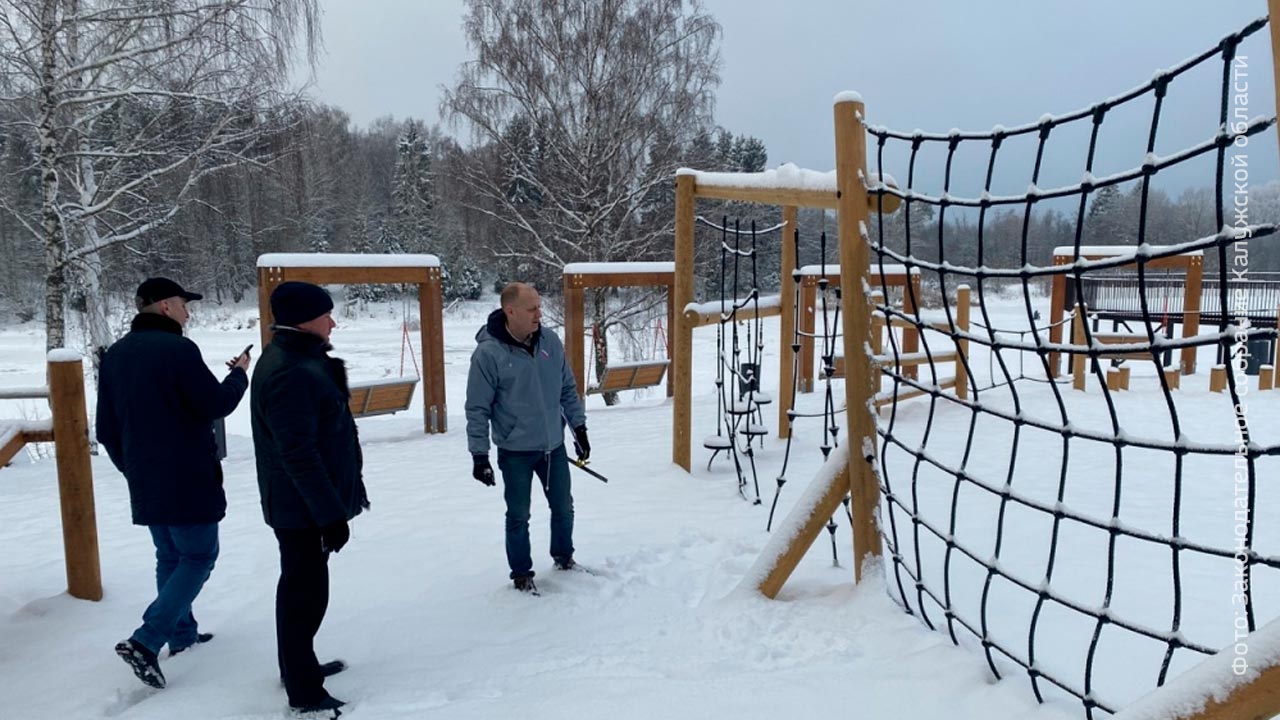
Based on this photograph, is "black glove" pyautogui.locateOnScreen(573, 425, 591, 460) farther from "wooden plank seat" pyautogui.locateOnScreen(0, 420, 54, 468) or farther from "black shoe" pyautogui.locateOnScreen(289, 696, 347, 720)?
"wooden plank seat" pyautogui.locateOnScreen(0, 420, 54, 468)

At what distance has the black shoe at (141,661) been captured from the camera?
255cm

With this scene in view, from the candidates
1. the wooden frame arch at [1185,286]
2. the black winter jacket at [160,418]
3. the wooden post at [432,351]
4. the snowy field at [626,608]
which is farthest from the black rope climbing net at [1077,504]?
the wooden post at [432,351]

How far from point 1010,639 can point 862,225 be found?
1.42 m

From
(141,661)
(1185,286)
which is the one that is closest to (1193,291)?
(1185,286)

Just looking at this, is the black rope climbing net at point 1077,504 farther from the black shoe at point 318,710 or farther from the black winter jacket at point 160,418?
the black winter jacket at point 160,418

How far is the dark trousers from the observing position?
95.6 inches

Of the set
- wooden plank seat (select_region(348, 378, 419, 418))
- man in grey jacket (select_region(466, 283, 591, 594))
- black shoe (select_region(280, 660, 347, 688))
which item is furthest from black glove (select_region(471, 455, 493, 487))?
wooden plank seat (select_region(348, 378, 419, 418))

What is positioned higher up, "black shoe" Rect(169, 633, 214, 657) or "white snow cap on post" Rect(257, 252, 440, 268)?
"white snow cap on post" Rect(257, 252, 440, 268)

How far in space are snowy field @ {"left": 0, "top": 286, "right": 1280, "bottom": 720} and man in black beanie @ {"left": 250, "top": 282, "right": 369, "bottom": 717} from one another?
21 cm

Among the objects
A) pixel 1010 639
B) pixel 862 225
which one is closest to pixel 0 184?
pixel 862 225

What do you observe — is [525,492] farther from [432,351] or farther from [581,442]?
[432,351]

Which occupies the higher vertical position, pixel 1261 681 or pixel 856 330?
pixel 856 330

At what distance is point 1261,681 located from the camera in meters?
1.14

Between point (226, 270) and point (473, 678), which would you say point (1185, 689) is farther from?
point (226, 270)
